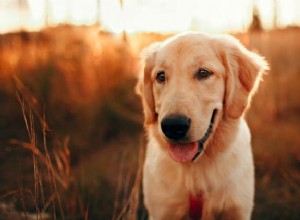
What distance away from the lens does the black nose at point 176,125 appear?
2568mm

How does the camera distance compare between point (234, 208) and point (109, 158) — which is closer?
point (234, 208)

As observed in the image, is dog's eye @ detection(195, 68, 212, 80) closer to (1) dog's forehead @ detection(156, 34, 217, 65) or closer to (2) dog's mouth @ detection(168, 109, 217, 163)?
(1) dog's forehead @ detection(156, 34, 217, 65)

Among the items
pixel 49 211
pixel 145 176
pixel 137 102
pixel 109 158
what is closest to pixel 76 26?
pixel 137 102

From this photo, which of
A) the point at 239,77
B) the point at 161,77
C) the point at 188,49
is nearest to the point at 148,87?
the point at 161,77

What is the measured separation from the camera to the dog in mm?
2873

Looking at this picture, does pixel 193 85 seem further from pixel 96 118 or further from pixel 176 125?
pixel 96 118

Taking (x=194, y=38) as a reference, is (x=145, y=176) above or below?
below

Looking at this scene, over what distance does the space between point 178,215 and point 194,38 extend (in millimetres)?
1248

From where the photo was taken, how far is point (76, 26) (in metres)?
6.60

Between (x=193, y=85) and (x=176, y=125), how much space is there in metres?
0.38

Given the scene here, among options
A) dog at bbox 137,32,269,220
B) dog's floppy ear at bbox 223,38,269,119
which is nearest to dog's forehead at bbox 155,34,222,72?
dog at bbox 137,32,269,220

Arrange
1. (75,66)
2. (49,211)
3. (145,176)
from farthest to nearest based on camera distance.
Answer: (75,66) < (49,211) < (145,176)

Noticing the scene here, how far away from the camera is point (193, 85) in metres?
2.83

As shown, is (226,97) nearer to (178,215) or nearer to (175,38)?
(175,38)
